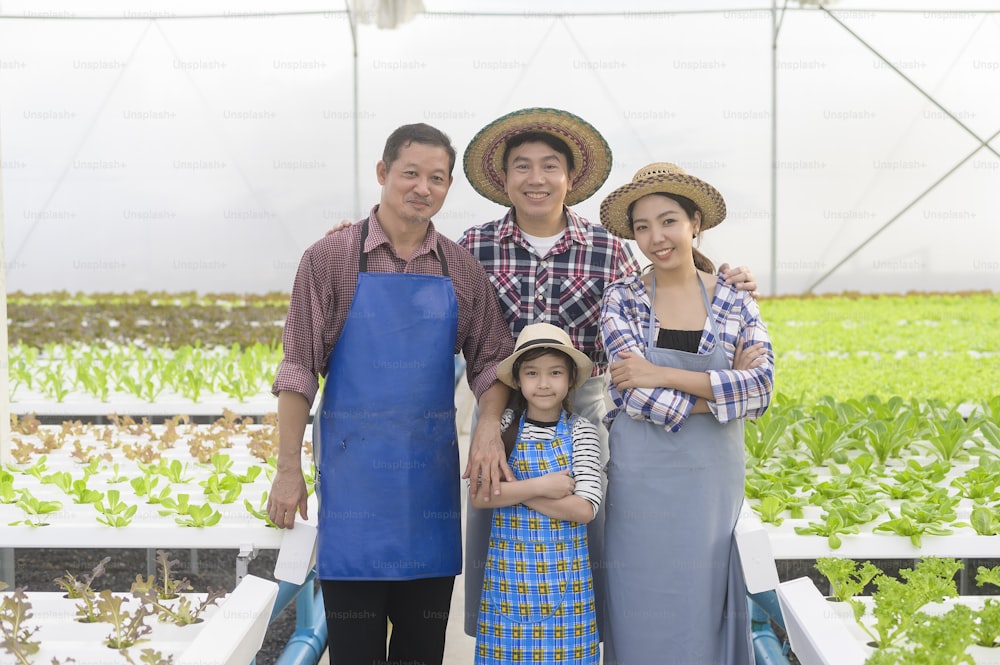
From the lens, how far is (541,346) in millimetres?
2244

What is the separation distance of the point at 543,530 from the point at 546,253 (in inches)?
28.7

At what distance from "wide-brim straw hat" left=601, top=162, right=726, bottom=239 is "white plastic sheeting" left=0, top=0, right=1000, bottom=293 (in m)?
8.52

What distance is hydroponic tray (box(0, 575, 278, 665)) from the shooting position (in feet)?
6.46

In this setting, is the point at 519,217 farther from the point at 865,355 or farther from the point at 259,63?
the point at 259,63

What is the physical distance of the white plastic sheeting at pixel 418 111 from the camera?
11.0 meters

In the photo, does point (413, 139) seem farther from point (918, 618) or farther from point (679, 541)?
point (918, 618)

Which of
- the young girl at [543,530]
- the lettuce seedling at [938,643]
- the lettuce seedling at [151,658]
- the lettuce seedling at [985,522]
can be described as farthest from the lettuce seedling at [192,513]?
the lettuce seedling at [985,522]

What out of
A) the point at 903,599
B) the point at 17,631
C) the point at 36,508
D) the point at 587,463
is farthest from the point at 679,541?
the point at 36,508

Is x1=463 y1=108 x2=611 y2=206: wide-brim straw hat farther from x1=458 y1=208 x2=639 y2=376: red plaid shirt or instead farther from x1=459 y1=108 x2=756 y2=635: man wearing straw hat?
x1=458 y1=208 x2=639 y2=376: red plaid shirt

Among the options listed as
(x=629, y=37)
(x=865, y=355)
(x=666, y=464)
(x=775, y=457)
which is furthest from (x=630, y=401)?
(x=629, y=37)

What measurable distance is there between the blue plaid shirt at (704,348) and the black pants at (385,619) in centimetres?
67

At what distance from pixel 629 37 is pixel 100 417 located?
8317mm

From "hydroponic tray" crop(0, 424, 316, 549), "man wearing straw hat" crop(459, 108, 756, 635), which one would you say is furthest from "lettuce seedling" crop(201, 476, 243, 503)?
"man wearing straw hat" crop(459, 108, 756, 635)

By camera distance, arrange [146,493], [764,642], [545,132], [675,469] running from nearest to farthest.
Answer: [675,469] < [545,132] < [764,642] < [146,493]
